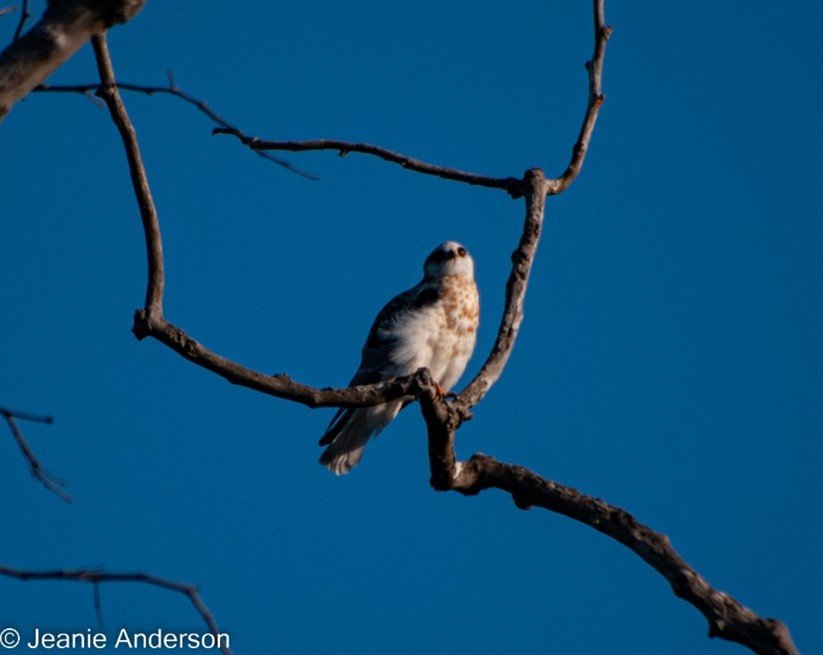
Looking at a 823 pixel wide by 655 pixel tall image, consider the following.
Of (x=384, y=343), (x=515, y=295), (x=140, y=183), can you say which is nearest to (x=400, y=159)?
(x=515, y=295)

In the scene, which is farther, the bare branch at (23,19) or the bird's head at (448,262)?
the bird's head at (448,262)

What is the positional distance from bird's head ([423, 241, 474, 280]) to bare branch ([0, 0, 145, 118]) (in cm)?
547

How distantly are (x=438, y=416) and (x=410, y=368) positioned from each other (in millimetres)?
2940

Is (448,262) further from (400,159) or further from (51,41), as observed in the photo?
(51,41)

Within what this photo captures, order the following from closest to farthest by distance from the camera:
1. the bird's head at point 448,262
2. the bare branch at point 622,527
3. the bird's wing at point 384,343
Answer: the bare branch at point 622,527
the bird's wing at point 384,343
the bird's head at point 448,262

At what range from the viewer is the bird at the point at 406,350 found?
6.69 meters

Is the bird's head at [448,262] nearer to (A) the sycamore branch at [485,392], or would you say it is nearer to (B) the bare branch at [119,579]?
(A) the sycamore branch at [485,392]

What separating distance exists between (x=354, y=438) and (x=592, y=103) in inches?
114

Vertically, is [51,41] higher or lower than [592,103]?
lower

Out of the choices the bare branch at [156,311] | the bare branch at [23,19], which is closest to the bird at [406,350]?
the bare branch at [156,311]

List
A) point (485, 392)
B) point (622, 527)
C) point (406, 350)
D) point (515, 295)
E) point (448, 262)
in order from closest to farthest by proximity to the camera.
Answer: point (622, 527) → point (485, 392) → point (515, 295) → point (406, 350) → point (448, 262)

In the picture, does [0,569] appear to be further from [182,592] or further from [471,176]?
[471,176]

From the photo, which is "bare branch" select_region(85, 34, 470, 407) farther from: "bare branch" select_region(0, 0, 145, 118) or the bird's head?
the bird's head

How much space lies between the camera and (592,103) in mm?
4684
